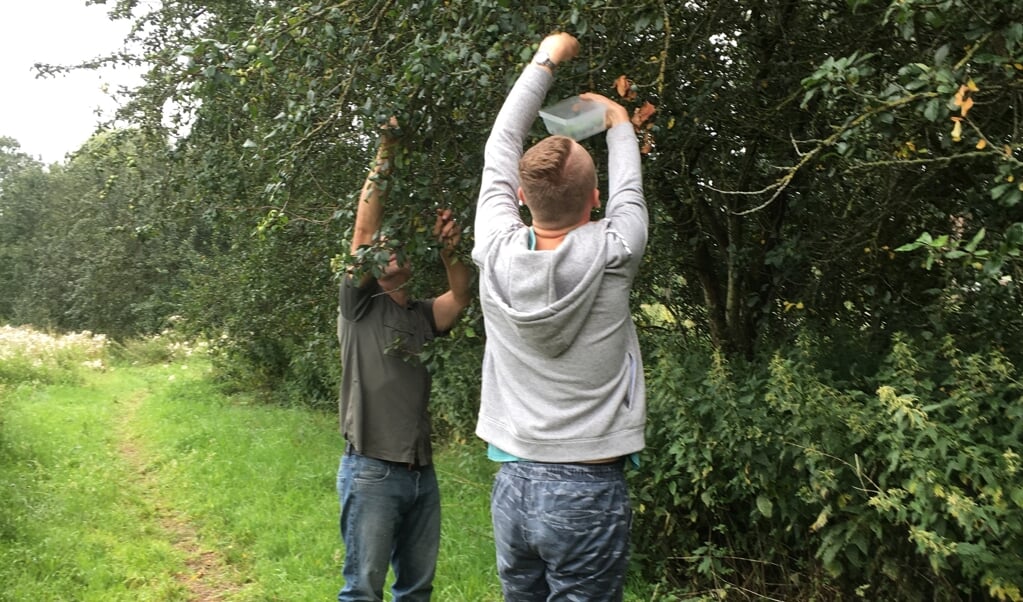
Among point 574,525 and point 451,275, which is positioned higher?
point 451,275

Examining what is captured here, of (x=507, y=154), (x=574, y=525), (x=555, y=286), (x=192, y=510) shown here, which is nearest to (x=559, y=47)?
(x=507, y=154)

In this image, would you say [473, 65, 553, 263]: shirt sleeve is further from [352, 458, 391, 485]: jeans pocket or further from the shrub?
the shrub

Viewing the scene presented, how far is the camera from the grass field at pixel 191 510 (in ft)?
18.5

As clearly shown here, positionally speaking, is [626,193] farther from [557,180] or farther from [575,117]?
[575,117]

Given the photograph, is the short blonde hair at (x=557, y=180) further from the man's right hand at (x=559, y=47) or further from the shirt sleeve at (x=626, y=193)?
the man's right hand at (x=559, y=47)

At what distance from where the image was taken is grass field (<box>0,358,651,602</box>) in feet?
18.5

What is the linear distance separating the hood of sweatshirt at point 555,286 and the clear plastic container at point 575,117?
0.52 m

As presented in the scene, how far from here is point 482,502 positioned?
7.19 meters

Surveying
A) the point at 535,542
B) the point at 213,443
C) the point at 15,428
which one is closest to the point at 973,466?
the point at 535,542

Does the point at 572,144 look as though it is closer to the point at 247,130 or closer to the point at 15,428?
the point at 247,130

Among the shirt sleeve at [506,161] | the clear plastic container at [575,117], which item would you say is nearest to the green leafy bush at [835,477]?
the clear plastic container at [575,117]

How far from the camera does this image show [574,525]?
225cm

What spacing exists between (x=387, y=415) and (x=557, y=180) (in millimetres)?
1576

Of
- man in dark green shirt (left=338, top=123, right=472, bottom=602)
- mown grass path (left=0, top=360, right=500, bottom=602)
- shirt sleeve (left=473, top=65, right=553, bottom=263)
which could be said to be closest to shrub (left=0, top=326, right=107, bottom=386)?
mown grass path (left=0, top=360, right=500, bottom=602)
